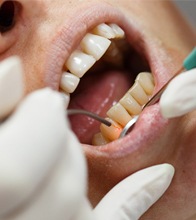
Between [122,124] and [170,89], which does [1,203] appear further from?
[122,124]

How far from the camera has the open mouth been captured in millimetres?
961

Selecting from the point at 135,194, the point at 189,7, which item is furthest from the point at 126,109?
the point at 189,7

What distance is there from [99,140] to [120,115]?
71 mm

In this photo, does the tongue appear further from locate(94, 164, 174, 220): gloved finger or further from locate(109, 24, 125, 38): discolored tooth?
locate(94, 164, 174, 220): gloved finger

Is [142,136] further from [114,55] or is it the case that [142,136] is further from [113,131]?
[114,55]

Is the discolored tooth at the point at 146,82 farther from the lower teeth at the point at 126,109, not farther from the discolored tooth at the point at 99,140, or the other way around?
the discolored tooth at the point at 99,140

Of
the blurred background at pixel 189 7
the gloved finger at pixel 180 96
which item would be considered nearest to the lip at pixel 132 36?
the gloved finger at pixel 180 96

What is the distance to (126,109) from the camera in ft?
3.22

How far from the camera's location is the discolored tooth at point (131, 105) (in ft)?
Result: 3.22

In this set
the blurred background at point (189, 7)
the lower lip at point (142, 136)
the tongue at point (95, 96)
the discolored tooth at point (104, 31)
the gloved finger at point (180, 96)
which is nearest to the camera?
the gloved finger at point (180, 96)

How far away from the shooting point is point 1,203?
1.91 ft

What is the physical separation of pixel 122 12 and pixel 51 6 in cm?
15

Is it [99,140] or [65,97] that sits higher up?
[65,97]

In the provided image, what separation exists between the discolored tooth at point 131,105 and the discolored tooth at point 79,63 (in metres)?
0.09
